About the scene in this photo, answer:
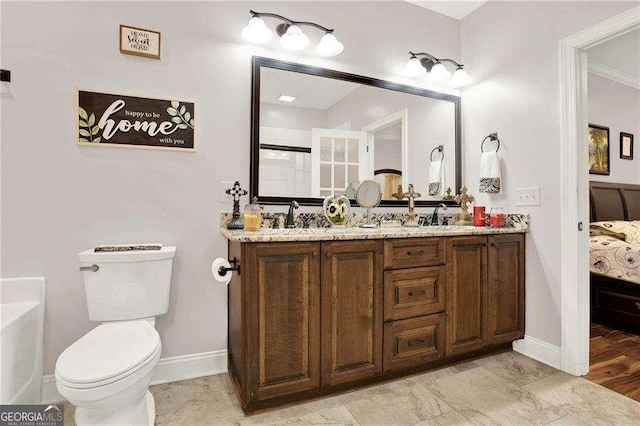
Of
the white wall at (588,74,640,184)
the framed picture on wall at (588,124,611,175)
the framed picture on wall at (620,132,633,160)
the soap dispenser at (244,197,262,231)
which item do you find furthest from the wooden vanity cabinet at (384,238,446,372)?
the framed picture on wall at (620,132,633,160)

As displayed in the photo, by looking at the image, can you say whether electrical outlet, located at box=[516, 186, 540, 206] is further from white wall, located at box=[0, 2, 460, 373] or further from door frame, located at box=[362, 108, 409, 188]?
white wall, located at box=[0, 2, 460, 373]

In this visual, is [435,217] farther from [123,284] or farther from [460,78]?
[123,284]

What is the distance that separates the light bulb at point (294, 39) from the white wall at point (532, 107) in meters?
1.52

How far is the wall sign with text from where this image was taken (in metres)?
1.75

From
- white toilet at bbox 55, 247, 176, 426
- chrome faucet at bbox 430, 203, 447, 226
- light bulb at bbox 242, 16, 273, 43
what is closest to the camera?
white toilet at bbox 55, 247, 176, 426

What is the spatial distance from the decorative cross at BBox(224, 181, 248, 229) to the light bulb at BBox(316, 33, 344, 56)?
106 cm

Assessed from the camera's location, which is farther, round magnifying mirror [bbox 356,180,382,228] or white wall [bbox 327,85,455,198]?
white wall [bbox 327,85,455,198]

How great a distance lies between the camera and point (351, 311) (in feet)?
5.63

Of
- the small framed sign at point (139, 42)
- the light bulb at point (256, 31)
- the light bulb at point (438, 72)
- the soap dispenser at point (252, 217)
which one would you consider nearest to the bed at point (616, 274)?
the light bulb at point (438, 72)

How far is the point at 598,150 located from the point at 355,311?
3756 mm

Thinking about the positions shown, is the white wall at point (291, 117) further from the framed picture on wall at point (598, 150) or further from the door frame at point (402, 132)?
the framed picture on wall at point (598, 150)

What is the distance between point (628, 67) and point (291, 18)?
3.96 metres

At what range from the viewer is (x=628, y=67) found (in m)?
3.68

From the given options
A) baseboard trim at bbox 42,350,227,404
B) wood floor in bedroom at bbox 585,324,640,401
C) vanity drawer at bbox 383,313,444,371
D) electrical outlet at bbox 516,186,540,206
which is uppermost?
electrical outlet at bbox 516,186,540,206
